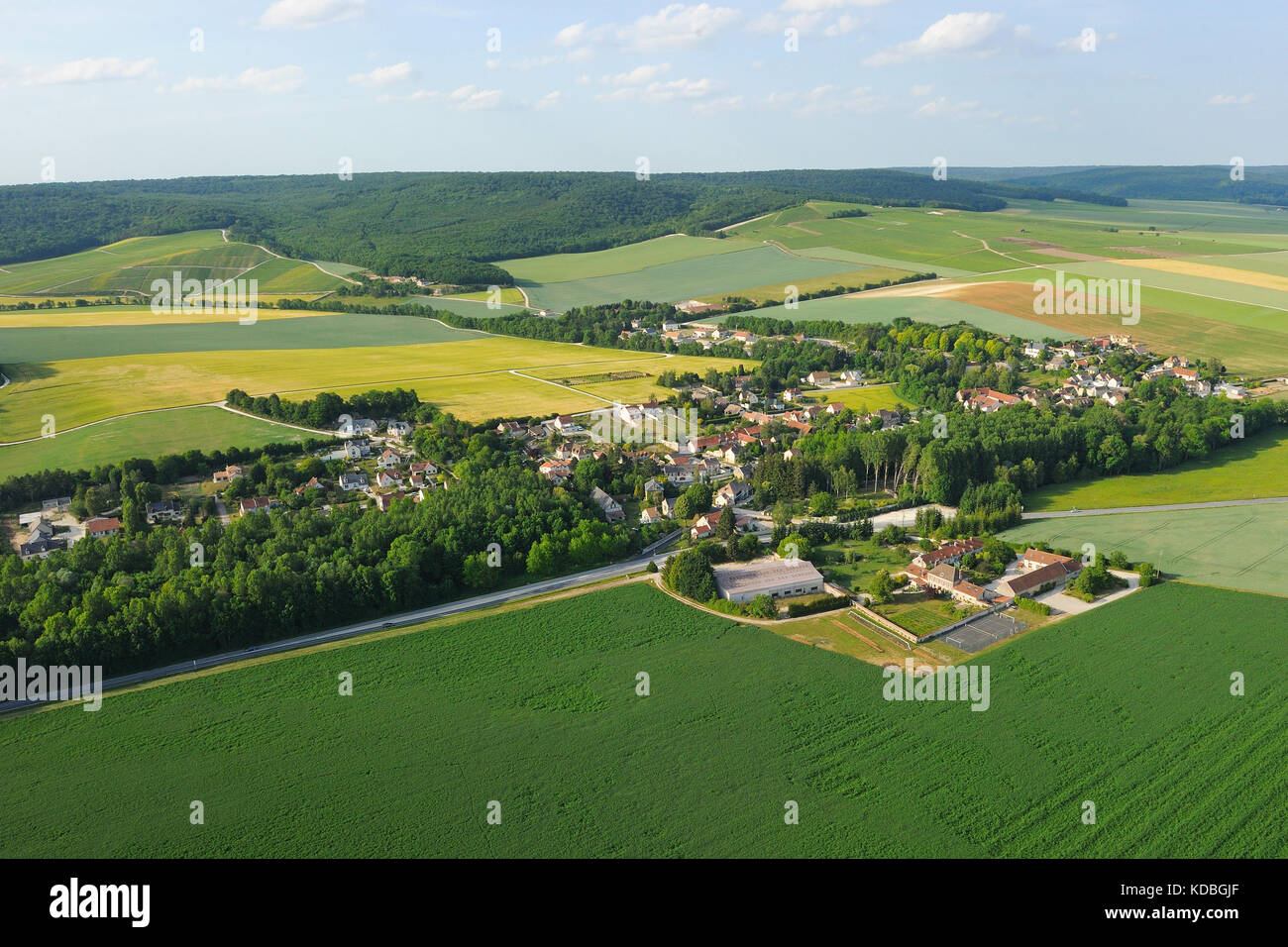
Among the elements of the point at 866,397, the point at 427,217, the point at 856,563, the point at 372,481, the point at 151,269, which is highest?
the point at 427,217

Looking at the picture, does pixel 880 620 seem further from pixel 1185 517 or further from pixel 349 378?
pixel 349 378

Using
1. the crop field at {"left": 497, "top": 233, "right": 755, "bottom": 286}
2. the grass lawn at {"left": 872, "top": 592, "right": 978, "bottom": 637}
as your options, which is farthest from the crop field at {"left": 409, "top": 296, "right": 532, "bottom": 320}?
the grass lawn at {"left": 872, "top": 592, "right": 978, "bottom": 637}

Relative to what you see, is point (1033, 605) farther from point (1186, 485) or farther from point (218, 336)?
point (218, 336)

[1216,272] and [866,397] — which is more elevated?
[1216,272]

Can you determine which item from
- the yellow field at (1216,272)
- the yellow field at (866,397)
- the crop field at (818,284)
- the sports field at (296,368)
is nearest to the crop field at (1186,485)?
the yellow field at (866,397)

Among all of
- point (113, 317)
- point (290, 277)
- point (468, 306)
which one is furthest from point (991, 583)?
point (290, 277)

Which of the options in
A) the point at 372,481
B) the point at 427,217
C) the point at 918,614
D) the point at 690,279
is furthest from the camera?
the point at 427,217

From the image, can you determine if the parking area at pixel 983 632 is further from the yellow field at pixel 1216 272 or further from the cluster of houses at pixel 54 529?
the yellow field at pixel 1216 272
